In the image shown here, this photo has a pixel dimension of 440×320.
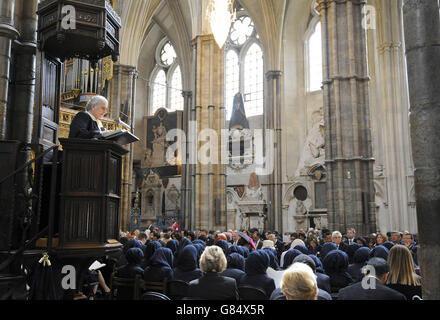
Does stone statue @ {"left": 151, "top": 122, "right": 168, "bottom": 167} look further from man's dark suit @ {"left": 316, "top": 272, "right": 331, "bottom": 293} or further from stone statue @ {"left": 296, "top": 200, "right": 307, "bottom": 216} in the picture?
man's dark suit @ {"left": 316, "top": 272, "right": 331, "bottom": 293}

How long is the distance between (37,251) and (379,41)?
68.6 ft

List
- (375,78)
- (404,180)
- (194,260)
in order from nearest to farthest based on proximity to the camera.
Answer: (194,260), (404,180), (375,78)

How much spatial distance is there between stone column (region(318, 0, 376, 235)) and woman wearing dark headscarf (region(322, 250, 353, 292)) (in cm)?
827

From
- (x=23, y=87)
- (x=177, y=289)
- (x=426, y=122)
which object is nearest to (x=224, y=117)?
(x=23, y=87)

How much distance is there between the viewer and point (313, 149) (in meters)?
22.7

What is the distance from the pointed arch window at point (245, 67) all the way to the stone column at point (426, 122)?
22.1 meters

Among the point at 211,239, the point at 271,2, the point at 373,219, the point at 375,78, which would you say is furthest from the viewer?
the point at 271,2

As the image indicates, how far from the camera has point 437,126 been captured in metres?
4.07

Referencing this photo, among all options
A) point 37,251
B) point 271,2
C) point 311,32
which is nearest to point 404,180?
point 311,32

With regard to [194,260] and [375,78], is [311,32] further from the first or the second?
[194,260]

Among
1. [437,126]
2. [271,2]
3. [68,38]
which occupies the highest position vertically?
[271,2]

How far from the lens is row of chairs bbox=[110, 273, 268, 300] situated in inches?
158

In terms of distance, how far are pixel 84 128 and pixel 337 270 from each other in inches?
138

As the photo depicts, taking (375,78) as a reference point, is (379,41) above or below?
above
